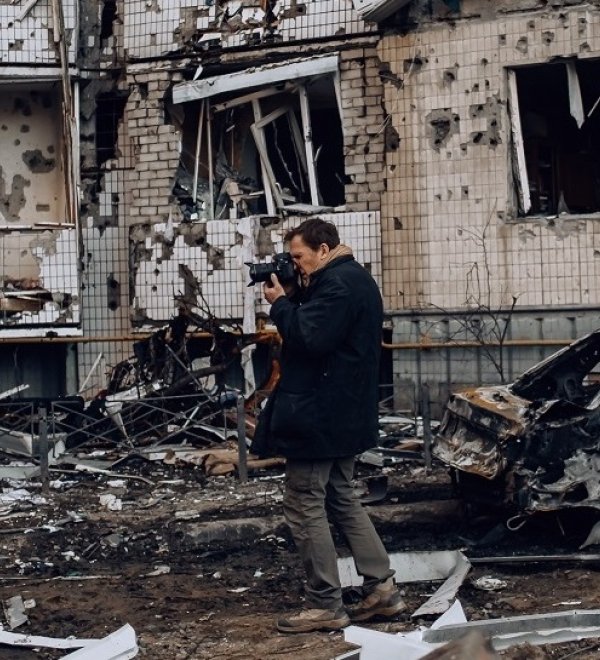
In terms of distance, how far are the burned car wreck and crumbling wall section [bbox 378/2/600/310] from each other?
487 centimetres

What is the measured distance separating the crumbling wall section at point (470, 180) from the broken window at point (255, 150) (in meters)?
1.14


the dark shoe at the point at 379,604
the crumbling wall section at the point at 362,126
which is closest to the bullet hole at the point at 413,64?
the crumbling wall section at the point at 362,126

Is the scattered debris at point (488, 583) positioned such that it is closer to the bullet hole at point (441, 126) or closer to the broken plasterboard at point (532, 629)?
the broken plasterboard at point (532, 629)

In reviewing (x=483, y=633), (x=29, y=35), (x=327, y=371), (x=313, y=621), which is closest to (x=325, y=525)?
(x=313, y=621)

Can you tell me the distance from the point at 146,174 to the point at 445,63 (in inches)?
140

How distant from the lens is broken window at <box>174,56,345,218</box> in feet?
48.0

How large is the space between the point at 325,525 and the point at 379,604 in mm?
479

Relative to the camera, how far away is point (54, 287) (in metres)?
14.6

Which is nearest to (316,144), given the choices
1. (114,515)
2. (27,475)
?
(27,475)

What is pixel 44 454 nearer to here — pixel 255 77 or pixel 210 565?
pixel 210 565

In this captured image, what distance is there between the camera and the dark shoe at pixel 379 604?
648 centimetres

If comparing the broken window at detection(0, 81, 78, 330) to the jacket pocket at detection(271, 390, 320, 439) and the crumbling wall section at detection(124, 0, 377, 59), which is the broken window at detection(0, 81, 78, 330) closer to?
the crumbling wall section at detection(124, 0, 377, 59)

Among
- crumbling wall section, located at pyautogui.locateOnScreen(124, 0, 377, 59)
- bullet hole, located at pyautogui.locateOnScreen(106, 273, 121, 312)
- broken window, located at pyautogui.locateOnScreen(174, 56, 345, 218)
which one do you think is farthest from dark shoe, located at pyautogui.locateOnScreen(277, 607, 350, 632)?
bullet hole, located at pyautogui.locateOnScreen(106, 273, 121, 312)

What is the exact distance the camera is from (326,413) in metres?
6.27
